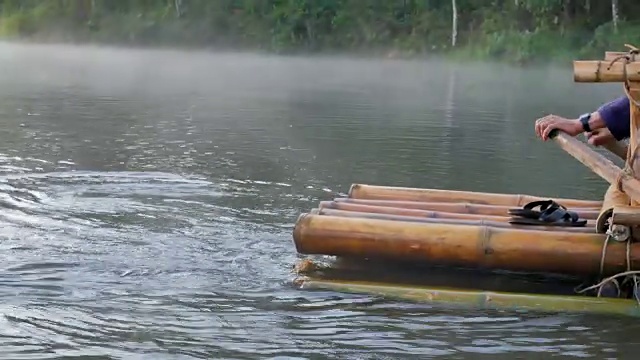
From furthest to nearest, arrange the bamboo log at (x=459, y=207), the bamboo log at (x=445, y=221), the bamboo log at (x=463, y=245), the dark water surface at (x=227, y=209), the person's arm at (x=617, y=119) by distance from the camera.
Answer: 1. the bamboo log at (x=459, y=207)
2. the person's arm at (x=617, y=119)
3. the bamboo log at (x=445, y=221)
4. the bamboo log at (x=463, y=245)
5. the dark water surface at (x=227, y=209)

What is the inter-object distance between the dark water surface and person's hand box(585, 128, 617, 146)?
1.30 meters

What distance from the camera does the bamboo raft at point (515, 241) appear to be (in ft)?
19.1

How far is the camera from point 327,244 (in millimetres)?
6230

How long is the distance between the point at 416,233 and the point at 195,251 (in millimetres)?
1980


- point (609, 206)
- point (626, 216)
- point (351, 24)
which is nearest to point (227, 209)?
point (609, 206)

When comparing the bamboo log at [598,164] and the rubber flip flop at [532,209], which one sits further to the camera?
the rubber flip flop at [532,209]

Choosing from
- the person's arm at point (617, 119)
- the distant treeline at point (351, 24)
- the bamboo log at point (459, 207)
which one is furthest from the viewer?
the distant treeline at point (351, 24)

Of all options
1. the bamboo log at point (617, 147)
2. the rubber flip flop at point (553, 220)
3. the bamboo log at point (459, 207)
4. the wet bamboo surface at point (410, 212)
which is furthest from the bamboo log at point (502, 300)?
the bamboo log at point (617, 147)

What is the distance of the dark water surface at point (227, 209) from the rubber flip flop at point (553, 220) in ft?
2.34

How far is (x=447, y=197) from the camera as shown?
7.27 metres

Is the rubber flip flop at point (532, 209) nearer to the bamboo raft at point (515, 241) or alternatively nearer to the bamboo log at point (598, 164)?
the bamboo raft at point (515, 241)

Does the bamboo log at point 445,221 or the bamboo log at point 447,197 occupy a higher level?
the bamboo log at point 445,221

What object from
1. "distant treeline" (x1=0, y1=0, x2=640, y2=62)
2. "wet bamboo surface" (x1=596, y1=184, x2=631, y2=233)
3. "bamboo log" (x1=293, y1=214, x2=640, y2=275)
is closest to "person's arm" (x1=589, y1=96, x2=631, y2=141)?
"wet bamboo surface" (x1=596, y1=184, x2=631, y2=233)

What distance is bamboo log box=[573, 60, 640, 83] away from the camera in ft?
18.9
